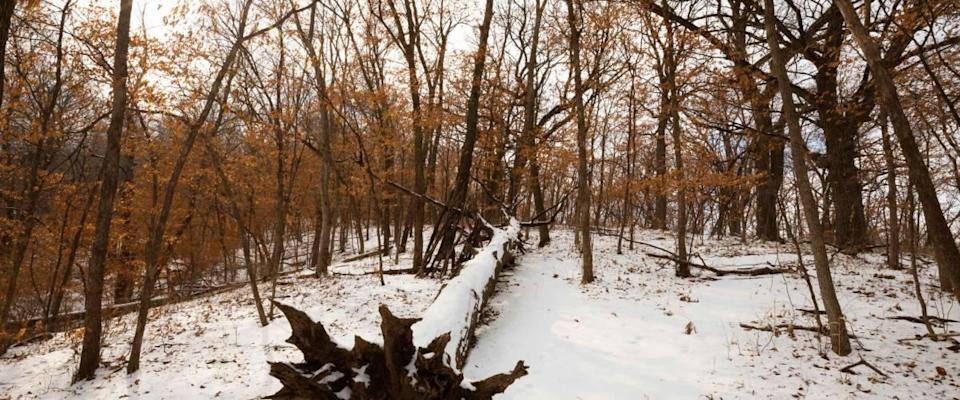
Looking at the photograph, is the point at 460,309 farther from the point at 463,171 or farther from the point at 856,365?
the point at 463,171

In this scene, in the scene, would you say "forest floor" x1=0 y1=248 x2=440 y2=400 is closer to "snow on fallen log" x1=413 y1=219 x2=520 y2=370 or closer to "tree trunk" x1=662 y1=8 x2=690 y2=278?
"snow on fallen log" x1=413 y1=219 x2=520 y2=370

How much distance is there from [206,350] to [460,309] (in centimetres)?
423

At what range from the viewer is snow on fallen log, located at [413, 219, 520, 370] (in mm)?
3600

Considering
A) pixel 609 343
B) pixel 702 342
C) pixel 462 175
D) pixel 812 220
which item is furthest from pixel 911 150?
pixel 462 175

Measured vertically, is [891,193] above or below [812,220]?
above

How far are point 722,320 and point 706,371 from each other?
1.84 meters

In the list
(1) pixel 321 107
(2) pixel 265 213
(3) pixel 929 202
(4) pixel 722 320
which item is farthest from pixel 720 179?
(2) pixel 265 213

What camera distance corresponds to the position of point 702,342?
5.03 metres

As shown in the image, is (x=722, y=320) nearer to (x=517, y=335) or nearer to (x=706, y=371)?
(x=706, y=371)

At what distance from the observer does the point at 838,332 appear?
4309 mm

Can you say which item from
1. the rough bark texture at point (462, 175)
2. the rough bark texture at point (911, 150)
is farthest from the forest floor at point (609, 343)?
the rough bark texture at point (462, 175)

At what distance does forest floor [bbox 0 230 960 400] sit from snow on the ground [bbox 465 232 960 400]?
0.8 inches

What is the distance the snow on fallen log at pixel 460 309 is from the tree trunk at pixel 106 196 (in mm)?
4545

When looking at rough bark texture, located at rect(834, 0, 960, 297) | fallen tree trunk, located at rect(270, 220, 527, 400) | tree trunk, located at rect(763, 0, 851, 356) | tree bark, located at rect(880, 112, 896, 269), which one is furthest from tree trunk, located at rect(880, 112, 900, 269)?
fallen tree trunk, located at rect(270, 220, 527, 400)
